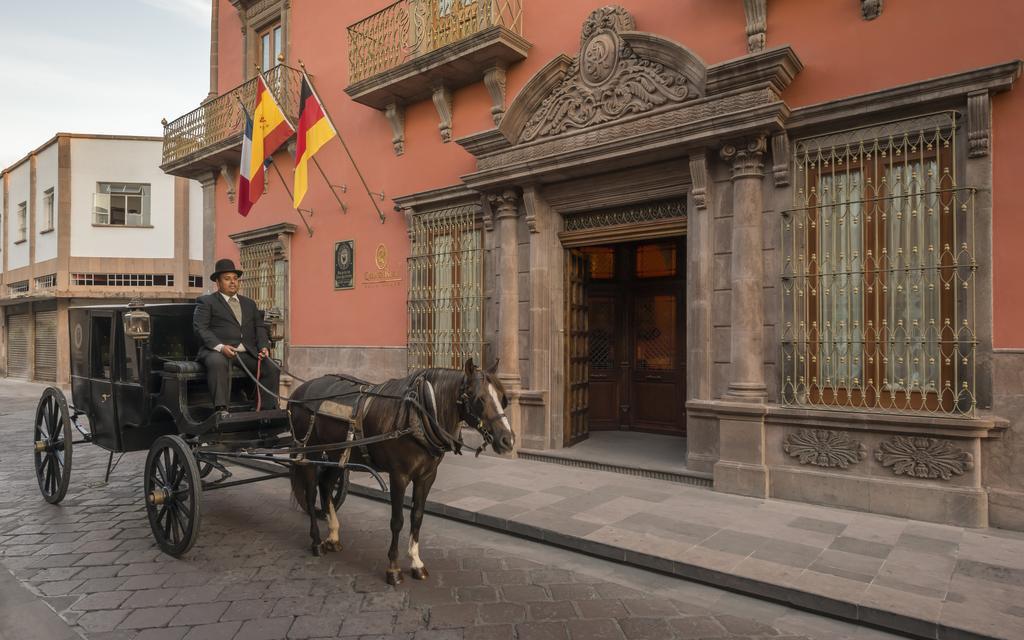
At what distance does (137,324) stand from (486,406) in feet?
11.5

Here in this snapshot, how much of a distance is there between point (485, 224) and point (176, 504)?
237 inches

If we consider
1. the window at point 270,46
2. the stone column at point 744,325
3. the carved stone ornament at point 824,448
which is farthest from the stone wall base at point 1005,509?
the window at point 270,46

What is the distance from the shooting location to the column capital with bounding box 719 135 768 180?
273 inches

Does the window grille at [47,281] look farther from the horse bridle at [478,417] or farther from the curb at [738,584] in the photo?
the horse bridle at [478,417]


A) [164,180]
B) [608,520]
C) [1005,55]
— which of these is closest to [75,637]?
[608,520]

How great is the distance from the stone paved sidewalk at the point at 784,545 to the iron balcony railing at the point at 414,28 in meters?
6.84

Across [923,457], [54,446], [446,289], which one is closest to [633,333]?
[446,289]

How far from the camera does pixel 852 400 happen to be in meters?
6.61

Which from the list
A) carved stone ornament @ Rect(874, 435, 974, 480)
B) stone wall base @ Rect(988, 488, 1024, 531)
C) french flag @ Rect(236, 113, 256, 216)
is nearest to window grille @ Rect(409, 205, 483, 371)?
french flag @ Rect(236, 113, 256, 216)

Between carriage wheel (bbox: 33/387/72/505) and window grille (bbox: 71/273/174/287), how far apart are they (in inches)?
860

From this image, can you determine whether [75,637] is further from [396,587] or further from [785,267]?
[785,267]

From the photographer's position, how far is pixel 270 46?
1466cm

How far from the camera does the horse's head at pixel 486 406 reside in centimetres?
430

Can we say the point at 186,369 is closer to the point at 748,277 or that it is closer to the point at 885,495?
the point at 748,277
